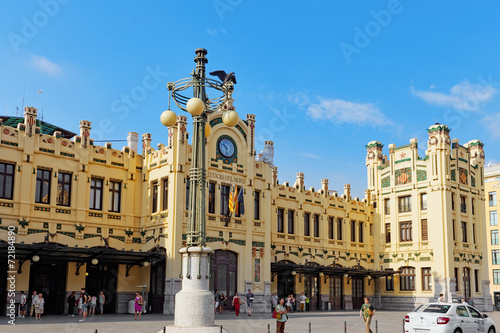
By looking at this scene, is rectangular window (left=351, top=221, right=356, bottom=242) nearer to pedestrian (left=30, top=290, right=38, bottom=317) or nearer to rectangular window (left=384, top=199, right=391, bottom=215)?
rectangular window (left=384, top=199, right=391, bottom=215)

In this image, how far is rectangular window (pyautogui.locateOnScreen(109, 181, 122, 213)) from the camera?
34375mm

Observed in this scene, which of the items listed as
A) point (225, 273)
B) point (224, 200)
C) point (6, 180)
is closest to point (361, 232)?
point (224, 200)

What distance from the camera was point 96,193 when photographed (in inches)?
1334

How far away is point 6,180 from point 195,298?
61.8 feet

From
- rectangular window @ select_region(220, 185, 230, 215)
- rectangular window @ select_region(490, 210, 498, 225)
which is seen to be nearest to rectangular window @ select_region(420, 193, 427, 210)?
rectangular window @ select_region(220, 185, 230, 215)

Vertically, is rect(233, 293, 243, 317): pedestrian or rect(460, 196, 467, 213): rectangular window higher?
rect(460, 196, 467, 213): rectangular window

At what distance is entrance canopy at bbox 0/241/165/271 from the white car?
16.4 metres

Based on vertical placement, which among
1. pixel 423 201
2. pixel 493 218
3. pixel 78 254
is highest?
pixel 493 218

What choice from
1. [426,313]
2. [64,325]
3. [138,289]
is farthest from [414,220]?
[64,325]

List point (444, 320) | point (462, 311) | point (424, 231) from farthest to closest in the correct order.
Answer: point (424, 231) → point (462, 311) → point (444, 320)

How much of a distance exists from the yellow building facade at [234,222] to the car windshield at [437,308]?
15.8 m

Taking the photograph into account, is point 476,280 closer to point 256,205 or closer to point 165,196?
point 256,205

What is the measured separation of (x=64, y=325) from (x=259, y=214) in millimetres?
16361

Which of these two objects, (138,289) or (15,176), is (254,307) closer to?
(138,289)
